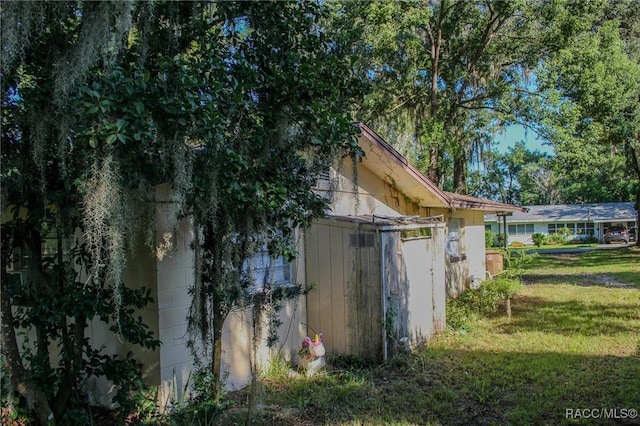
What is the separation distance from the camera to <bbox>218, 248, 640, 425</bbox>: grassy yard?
15.4 ft

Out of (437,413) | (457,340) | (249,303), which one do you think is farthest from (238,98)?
(457,340)

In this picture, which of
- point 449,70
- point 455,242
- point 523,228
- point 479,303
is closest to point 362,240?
point 479,303

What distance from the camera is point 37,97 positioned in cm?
303

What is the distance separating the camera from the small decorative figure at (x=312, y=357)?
242 inches

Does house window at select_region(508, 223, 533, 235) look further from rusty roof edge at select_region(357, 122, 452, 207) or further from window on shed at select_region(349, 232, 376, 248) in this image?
window on shed at select_region(349, 232, 376, 248)

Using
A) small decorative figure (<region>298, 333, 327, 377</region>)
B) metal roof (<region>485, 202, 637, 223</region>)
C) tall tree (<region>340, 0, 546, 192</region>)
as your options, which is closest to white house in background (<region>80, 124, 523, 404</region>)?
small decorative figure (<region>298, 333, 327, 377</region>)

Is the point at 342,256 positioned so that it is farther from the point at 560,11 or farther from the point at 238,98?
the point at 560,11

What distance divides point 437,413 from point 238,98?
378cm

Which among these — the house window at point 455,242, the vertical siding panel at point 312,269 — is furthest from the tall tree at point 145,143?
the house window at point 455,242

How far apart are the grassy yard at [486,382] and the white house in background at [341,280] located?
460 millimetres

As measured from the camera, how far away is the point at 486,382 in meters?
5.66

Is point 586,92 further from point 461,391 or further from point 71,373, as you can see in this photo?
point 71,373

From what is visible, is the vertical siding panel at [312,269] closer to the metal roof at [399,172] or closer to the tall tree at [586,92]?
the metal roof at [399,172]

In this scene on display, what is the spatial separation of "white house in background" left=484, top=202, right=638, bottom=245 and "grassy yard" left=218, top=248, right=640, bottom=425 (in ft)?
103
